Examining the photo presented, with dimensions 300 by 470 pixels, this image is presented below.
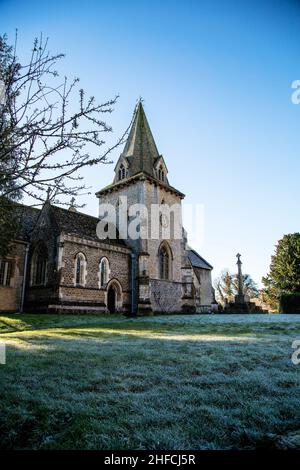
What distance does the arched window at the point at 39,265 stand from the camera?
→ 66.9 feet

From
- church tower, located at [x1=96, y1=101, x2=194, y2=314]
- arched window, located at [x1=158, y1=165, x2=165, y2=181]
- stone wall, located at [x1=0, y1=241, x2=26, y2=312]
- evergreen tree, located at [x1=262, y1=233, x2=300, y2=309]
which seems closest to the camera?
stone wall, located at [x1=0, y1=241, x2=26, y2=312]

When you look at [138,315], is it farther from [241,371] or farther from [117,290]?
[241,371]

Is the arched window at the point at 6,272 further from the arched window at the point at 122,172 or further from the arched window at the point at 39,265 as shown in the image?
the arched window at the point at 122,172

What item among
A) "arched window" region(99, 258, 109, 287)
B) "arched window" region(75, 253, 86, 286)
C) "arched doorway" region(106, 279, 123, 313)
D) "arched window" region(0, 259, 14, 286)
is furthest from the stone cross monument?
"arched window" region(0, 259, 14, 286)

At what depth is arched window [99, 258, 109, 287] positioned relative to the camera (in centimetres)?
2156

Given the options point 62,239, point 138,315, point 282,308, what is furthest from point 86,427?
point 282,308

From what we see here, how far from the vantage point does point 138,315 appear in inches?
868

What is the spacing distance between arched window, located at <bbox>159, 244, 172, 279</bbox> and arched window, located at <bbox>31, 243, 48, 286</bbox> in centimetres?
938

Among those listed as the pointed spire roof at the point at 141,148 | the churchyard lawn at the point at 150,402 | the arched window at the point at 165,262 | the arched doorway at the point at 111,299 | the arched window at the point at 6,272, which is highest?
the pointed spire roof at the point at 141,148

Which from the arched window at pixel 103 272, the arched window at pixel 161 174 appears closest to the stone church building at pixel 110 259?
the arched window at pixel 103 272

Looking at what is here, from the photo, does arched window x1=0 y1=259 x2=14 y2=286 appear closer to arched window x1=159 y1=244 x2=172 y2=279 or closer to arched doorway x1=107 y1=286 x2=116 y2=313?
arched doorway x1=107 y1=286 x2=116 y2=313

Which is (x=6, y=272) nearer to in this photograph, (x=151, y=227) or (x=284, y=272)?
(x=151, y=227)

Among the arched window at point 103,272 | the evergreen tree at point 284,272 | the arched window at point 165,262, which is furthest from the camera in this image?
the evergreen tree at point 284,272
